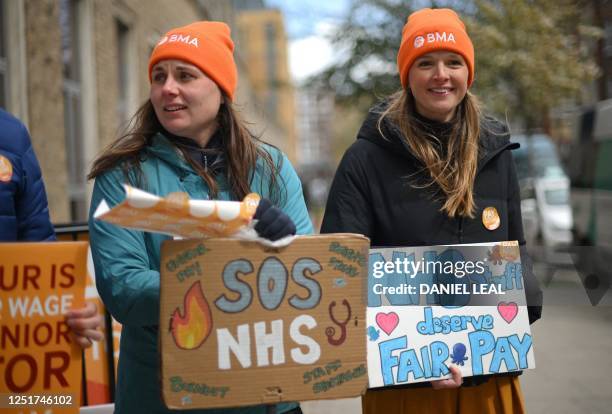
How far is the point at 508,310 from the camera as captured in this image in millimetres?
2514

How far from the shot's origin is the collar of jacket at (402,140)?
2.70 meters

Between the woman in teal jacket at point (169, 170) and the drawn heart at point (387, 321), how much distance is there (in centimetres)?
35

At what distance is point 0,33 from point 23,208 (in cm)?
555

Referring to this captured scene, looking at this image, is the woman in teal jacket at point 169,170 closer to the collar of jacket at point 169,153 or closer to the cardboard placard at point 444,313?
the collar of jacket at point 169,153

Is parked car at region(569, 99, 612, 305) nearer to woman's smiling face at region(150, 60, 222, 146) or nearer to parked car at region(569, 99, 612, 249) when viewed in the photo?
parked car at region(569, 99, 612, 249)

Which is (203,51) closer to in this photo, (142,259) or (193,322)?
(142,259)

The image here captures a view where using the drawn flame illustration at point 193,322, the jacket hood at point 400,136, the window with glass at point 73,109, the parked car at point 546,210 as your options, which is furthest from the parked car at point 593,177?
the drawn flame illustration at point 193,322

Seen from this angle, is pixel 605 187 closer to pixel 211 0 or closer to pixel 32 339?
pixel 32 339

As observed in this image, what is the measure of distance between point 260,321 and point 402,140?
103 centimetres

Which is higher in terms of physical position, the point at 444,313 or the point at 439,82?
the point at 439,82

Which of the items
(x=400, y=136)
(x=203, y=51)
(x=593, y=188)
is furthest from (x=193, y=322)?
(x=593, y=188)

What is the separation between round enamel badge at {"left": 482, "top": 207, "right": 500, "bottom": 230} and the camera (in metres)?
2.64

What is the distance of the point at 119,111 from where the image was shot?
12.1 m

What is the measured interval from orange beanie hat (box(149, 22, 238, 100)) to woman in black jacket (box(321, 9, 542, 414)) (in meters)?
0.55
